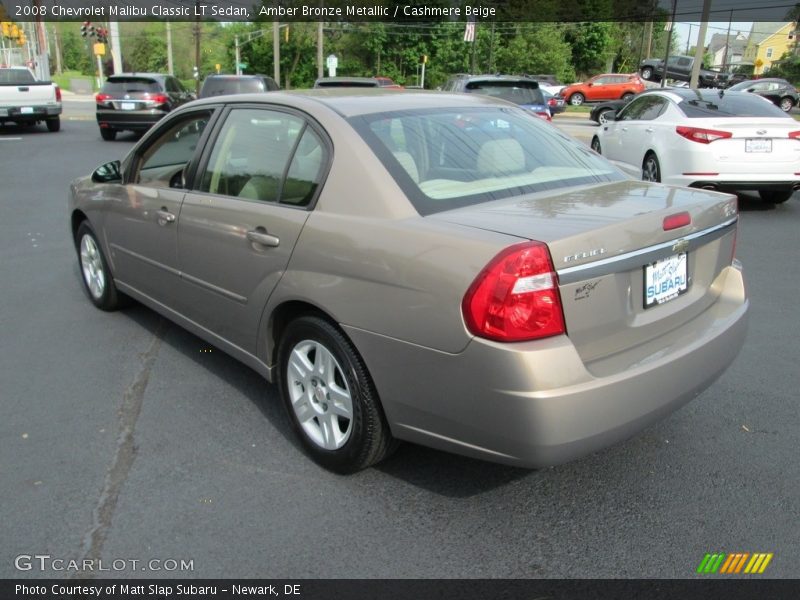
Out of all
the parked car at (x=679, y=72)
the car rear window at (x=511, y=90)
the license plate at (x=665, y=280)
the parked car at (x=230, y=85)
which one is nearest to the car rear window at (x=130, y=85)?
the parked car at (x=230, y=85)

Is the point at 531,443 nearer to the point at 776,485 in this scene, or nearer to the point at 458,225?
the point at 458,225

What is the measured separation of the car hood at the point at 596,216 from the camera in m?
2.44

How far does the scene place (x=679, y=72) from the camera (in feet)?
158

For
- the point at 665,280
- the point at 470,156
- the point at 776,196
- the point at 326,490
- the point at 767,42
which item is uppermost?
the point at 767,42

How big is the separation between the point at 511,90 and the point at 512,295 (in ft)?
37.3

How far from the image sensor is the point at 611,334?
2547 millimetres

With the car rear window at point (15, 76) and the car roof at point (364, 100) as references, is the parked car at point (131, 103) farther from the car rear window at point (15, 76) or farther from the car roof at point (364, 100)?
the car roof at point (364, 100)

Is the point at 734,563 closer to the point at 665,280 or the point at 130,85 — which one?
the point at 665,280

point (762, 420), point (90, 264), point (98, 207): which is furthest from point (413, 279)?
point (90, 264)

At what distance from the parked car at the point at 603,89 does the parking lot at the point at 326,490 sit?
125 feet

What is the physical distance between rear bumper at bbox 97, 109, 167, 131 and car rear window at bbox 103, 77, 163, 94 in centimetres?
55

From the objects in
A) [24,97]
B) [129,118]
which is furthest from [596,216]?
[24,97]

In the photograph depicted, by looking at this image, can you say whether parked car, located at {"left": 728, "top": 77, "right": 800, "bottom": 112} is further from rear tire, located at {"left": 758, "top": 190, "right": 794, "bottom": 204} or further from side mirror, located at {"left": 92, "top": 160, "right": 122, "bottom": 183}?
side mirror, located at {"left": 92, "top": 160, "right": 122, "bottom": 183}
